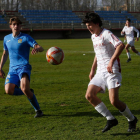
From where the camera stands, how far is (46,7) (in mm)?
54031

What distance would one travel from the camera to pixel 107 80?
197 inches

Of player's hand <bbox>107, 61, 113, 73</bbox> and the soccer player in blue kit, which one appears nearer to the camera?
player's hand <bbox>107, 61, 113, 73</bbox>

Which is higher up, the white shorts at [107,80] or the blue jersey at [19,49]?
the blue jersey at [19,49]

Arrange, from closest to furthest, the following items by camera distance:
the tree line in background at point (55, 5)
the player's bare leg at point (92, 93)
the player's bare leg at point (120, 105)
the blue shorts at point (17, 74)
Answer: the player's bare leg at point (120, 105), the player's bare leg at point (92, 93), the blue shorts at point (17, 74), the tree line in background at point (55, 5)

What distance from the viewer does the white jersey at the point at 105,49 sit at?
196 inches

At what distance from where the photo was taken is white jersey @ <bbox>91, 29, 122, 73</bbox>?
16.3 feet

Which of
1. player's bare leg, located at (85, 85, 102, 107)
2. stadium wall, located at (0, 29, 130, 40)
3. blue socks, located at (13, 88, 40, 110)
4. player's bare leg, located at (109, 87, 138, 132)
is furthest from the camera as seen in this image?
stadium wall, located at (0, 29, 130, 40)

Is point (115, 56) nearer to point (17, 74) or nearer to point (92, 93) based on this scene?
point (92, 93)

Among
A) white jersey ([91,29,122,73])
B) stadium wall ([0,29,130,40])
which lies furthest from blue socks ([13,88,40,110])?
stadium wall ([0,29,130,40])

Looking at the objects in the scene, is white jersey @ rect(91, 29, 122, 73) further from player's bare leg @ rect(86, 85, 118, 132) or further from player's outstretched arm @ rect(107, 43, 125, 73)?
player's bare leg @ rect(86, 85, 118, 132)

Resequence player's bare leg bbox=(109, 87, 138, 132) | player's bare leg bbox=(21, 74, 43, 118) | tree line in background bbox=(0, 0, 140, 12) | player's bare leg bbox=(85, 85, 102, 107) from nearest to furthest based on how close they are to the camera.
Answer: player's bare leg bbox=(109, 87, 138, 132) < player's bare leg bbox=(85, 85, 102, 107) < player's bare leg bbox=(21, 74, 43, 118) < tree line in background bbox=(0, 0, 140, 12)

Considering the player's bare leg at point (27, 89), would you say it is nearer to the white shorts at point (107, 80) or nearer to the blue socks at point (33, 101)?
the blue socks at point (33, 101)

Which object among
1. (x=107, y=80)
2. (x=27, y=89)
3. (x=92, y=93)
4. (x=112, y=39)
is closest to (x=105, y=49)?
(x=112, y=39)

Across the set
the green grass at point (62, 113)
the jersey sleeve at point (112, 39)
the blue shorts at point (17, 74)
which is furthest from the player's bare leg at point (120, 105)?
the blue shorts at point (17, 74)
